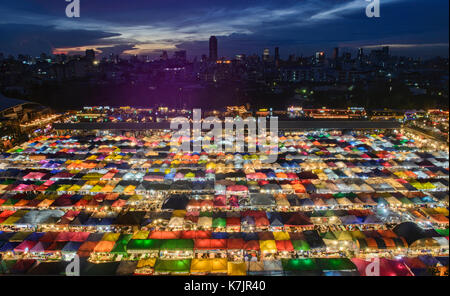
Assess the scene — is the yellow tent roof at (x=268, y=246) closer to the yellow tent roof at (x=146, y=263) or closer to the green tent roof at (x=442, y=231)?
the yellow tent roof at (x=146, y=263)

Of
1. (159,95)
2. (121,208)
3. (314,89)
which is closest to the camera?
(121,208)

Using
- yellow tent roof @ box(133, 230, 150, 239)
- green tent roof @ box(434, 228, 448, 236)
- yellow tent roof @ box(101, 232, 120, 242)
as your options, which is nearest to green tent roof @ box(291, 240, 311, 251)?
green tent roof @ box(434, 228, 448, 236)

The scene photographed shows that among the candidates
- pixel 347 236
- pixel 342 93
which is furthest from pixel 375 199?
pixel 342 93

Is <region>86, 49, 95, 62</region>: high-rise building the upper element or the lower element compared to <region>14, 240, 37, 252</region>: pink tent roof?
upper

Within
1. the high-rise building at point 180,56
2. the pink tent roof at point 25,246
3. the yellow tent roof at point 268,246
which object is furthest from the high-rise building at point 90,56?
the yellow tent roof at point 268,246

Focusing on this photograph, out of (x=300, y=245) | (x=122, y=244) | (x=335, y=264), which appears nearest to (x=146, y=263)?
(x=122, y=244)

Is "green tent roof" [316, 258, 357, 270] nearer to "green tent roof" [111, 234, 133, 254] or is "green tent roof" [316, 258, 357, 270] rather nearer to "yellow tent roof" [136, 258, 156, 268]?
"yellow tent roof" [136, 258, 156, 268]

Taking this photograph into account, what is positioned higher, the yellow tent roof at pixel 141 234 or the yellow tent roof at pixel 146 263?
the yellow tent roof at pixel 141 234

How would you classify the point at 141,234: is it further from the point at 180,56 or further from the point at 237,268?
the point at 180,56

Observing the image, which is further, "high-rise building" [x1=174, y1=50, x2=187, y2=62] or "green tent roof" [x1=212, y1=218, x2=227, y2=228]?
"high-rise building" [x1=174, y1=50, x2=187, y2=62]

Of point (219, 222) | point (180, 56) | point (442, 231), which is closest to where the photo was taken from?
point (442, 231)
